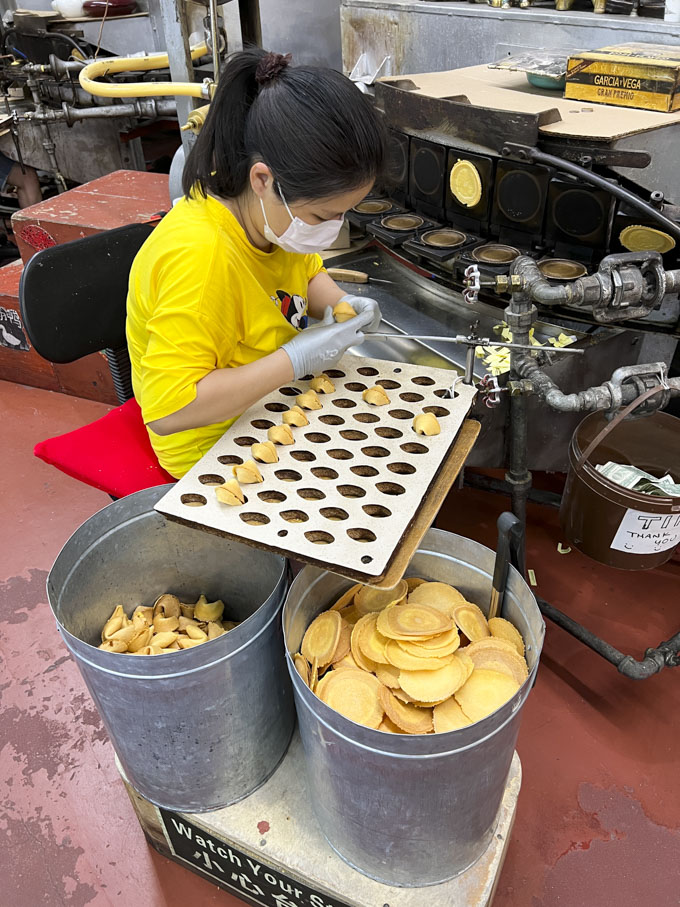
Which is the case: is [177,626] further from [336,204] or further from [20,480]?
[20,480]

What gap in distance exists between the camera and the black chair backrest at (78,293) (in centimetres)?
173

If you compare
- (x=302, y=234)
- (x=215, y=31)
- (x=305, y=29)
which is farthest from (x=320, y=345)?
(x=305, y=29)

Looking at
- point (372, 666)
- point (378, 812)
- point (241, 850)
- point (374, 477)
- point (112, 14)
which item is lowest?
point (241, 850)

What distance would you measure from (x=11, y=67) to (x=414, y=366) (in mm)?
4539

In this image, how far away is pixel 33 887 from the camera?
5.05 feet

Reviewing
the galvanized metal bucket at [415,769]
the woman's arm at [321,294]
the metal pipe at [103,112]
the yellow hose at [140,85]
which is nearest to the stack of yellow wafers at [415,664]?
the galvanized metal bucket at [415,769]

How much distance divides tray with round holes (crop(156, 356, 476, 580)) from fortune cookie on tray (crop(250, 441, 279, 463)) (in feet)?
0.04

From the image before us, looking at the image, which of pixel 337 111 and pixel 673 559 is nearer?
pixel 337 111

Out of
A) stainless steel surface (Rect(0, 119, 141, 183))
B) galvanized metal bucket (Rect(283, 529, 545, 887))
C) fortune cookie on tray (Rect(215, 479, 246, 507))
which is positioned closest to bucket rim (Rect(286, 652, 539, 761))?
galvanized metal bucket (Rect(283, 529, 545, 887))

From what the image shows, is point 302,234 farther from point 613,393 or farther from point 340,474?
point 613,393

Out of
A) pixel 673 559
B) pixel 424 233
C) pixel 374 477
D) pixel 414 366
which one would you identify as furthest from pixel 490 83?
pixel 673 559

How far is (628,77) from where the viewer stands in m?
1.84

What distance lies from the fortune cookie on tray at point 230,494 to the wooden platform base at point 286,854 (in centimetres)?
69

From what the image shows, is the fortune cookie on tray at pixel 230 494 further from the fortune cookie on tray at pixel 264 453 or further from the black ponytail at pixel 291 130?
the black ponytail at pixel 291 130
